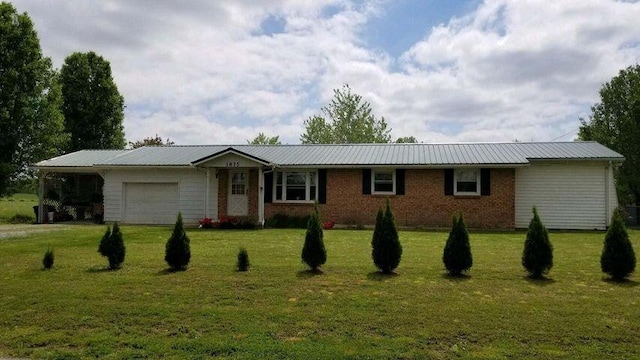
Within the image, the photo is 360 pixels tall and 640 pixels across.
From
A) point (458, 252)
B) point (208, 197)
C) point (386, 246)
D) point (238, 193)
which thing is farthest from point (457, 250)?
point (238, 193)

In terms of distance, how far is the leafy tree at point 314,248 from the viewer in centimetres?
859

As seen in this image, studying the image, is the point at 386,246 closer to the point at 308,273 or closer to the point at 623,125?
the point at 308,273

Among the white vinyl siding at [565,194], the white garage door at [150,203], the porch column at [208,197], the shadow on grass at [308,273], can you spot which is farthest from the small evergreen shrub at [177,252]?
the white vinyl siding at [565,194]

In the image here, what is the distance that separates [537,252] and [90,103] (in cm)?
3710

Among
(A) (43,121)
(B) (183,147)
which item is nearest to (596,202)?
(B) (183,147)

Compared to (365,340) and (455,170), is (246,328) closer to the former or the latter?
(365,340)

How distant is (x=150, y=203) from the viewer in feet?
72.8

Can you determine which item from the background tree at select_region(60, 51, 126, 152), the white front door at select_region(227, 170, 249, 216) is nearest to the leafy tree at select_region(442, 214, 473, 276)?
the white front door at select_region(227, 170, 249, 216)

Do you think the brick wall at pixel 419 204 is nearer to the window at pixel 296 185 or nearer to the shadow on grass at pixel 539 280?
the window at pixel 296 185

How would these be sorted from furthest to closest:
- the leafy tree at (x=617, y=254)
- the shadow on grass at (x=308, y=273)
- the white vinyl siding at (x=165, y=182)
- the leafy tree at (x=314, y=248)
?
the white vinyl siding at (x=165, y=182) → the leafy tree at (x=314, y=248) → the shadow on grass at (x=308, y=273) → the leafy tree at (x=617, y=254)

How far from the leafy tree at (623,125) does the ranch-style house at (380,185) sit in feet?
33.4

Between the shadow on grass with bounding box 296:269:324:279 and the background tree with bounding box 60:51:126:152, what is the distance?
1340 inches

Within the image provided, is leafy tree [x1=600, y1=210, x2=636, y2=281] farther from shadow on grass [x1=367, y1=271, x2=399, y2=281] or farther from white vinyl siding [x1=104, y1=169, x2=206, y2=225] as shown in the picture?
white vinyl siding [x1=104, y1=169, x2=206, y2=225]

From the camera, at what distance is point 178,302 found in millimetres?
6828
